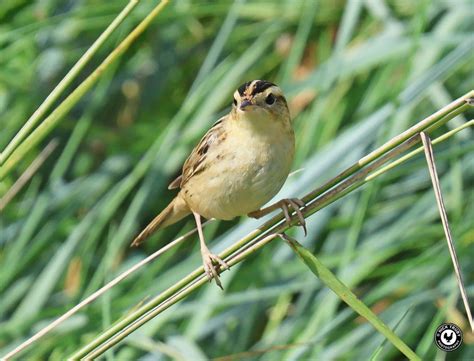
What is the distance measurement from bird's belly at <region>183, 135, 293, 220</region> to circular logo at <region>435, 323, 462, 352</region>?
0.58 metres

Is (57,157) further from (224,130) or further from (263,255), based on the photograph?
(224,130)

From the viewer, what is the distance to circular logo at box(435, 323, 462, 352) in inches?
86.5

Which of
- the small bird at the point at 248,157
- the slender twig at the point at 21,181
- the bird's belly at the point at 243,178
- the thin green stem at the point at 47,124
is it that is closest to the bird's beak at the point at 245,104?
the small bird at the point at 248,157

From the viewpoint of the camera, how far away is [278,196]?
2.46 m

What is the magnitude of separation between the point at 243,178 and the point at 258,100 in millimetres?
198

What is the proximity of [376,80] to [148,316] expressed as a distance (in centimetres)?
178

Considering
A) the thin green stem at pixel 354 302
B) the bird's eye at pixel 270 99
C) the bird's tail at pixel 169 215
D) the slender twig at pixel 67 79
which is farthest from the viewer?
the bird's tail at pixel 169 215

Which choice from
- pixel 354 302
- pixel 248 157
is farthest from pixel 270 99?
pixel 354 302

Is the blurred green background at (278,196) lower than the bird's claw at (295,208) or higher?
higher

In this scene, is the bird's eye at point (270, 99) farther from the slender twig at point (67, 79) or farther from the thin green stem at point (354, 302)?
the thin green stem at point (354, 302)

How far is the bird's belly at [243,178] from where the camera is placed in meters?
2.09

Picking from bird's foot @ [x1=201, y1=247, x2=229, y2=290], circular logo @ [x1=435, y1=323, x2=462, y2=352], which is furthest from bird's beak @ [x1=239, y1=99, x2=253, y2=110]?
circular logo @ [x1=435, y1=323, x2=462, y2=352]

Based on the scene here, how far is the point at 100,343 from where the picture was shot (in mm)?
1550

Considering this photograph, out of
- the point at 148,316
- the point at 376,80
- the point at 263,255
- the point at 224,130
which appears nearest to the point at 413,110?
the point at 376,80
